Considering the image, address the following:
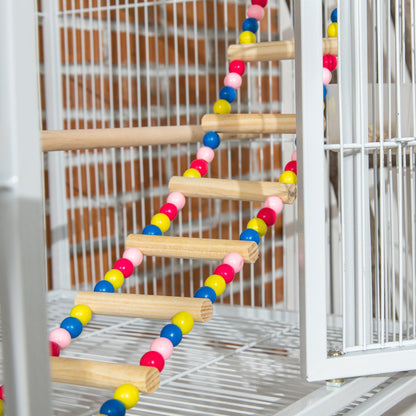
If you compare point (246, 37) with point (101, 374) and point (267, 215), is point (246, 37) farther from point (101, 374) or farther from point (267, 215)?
point (101, 374)

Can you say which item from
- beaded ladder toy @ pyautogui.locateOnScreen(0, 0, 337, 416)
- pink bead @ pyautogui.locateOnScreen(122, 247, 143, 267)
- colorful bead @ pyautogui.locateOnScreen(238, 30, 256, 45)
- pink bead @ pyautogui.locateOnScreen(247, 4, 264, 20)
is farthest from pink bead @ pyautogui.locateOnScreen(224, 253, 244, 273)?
pink bead @ pyautogui.locateOnScreen(247, 4, 264, 20)

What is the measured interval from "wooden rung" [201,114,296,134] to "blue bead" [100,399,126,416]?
78 cm

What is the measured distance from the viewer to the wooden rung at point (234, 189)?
1.60m

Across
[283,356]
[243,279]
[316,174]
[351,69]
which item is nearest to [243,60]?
[351,69]

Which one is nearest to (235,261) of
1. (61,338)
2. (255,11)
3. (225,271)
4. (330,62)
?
(225,271)

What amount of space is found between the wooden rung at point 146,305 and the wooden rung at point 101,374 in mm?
182

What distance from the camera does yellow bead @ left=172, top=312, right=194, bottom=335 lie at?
53.2 inches

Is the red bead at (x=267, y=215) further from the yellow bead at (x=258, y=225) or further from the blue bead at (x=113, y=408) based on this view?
the blue bead at (x=113, y=408)

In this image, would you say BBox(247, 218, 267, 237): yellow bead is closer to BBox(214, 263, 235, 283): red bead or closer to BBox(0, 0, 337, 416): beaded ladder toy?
BBox(0, 0, 337, 416): beaded ladder toy

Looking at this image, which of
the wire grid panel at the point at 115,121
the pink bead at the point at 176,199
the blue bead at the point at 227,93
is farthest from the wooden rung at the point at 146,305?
the wire grid panel at the point at 115,121

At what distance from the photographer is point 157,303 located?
4.58ft

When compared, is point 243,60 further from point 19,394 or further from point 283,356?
point 19,394

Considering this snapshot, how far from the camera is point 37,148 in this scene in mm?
819

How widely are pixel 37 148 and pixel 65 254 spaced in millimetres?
1906
